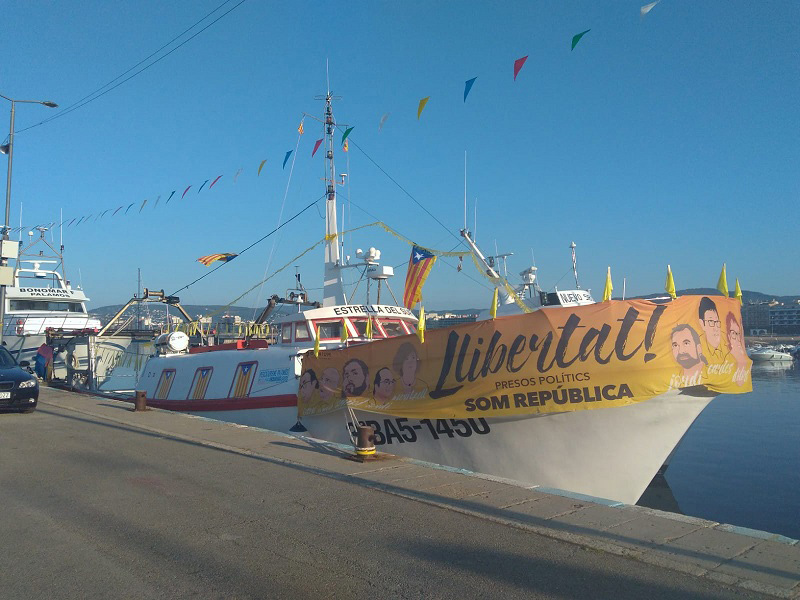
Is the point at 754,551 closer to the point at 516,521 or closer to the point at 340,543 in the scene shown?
the point at 516,521

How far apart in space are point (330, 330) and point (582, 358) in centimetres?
707

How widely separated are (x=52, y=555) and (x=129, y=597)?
4.20ft

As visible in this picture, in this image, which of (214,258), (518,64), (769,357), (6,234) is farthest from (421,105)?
(769,357)

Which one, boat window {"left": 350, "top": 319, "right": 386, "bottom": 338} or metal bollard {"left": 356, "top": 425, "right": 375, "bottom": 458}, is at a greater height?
boat window {"left": 350, "top": 319, "right": 386, "bottom": 338}

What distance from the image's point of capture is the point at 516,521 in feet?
19.7

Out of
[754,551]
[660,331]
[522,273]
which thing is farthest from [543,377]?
[522,273]

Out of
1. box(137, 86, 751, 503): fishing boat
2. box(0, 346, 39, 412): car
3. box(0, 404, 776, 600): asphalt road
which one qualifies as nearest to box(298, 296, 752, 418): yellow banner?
box(137, 86, 751, 503): fishing boat

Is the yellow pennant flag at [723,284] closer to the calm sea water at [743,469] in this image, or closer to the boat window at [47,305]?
the calm sea water at [743,469]

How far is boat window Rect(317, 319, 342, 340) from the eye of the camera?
14367mm

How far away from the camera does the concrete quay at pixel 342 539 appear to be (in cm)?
451

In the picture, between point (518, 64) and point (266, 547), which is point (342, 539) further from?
point (518, 64)

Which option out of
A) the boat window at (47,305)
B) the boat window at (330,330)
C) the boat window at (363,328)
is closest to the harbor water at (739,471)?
the boat window at (363,328)

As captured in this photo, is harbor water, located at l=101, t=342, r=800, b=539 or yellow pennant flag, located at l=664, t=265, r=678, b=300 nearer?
yellow pennant flag, located at l=664, t=265, r=678, b=300

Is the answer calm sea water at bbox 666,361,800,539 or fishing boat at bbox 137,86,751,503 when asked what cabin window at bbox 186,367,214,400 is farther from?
calm sea water at bbox 666,361,800,539
